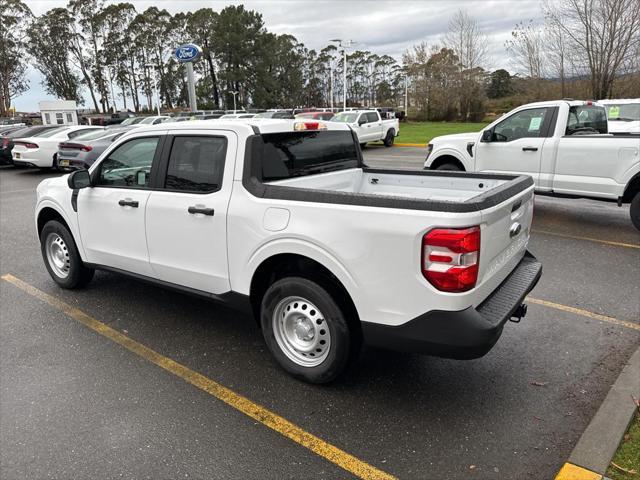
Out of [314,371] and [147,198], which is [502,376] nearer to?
[314,371]

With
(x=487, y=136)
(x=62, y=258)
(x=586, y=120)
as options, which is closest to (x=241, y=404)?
(x=62, y=258)

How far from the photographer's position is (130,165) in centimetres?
443

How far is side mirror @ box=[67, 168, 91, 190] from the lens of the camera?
4559 millimetres

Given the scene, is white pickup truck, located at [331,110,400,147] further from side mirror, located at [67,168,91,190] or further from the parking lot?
side mirror, located at [67,168,91,190]

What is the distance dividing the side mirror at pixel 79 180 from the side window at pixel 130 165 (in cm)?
10

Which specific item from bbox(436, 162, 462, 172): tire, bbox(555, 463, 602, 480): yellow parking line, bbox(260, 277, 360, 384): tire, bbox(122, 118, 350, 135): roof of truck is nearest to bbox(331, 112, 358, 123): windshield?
bbox(436, 162, 462, 172): tire

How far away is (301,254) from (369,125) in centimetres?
2001

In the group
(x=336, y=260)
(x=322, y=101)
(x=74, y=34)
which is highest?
(x=74, y=34)

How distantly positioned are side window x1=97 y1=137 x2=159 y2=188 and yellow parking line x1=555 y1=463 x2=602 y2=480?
3.60 metres

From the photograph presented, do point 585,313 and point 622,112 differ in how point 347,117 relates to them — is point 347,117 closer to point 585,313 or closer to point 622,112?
point 622,112

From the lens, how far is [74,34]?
73.2 metres

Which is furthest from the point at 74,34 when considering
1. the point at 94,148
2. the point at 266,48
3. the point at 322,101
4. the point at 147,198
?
the point at 147,198

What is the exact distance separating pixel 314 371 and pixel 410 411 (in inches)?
27.1

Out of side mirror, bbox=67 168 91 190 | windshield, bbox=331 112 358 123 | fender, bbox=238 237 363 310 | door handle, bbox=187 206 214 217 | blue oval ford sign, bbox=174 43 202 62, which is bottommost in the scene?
fender, bbox=238 237 363 310
